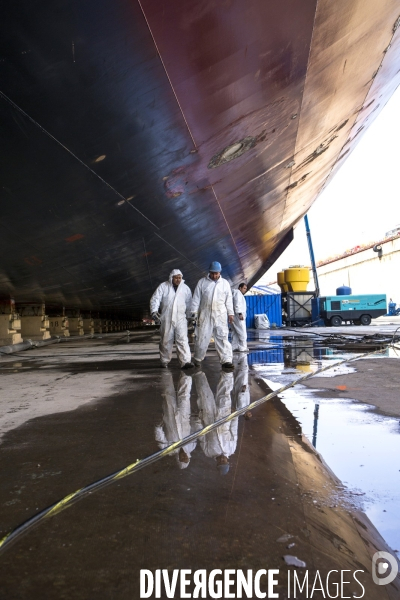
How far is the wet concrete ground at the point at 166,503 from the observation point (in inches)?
52.2

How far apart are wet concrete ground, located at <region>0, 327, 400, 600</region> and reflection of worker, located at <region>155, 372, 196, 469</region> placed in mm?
16

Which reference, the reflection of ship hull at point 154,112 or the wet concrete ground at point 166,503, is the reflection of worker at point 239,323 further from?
the wet concrete ground at point 166,503

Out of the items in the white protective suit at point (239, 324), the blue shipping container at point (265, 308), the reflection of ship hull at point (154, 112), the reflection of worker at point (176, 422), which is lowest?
the reflection of worker at point (176, 422)

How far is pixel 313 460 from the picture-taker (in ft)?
7.27

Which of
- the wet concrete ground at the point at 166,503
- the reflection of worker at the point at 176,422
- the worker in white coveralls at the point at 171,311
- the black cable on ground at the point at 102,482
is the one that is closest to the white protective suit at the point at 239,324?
the worker in white coveralls at the point at 171,311

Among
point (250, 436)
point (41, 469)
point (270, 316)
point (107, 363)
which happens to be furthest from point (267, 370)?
point (270, 316)

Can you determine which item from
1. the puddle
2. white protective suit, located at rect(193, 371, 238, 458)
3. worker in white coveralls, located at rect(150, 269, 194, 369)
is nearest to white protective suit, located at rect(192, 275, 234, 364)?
worker in white coveralls, located at rect(150, 269, 194, 369)

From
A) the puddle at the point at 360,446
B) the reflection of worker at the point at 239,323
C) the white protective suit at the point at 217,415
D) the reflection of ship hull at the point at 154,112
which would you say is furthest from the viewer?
the reflection of worker at the point at 239,323

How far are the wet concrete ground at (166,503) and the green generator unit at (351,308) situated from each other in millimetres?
17247

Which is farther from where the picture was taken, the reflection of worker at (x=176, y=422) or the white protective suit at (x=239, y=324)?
the white protective suit at (x=239, y=324)

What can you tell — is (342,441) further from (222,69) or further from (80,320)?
(80,320)

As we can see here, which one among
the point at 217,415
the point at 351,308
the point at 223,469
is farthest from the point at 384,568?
the point at 351,308

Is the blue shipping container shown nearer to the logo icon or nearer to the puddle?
the puddle

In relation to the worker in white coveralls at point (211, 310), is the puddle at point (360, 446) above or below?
below
